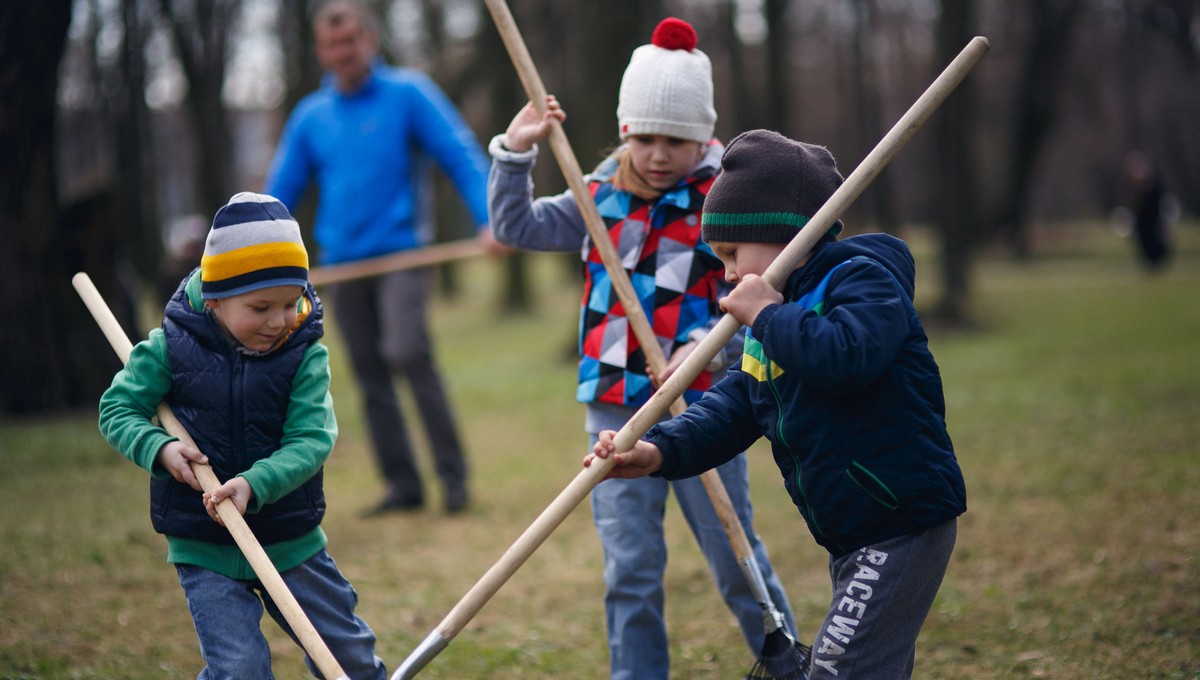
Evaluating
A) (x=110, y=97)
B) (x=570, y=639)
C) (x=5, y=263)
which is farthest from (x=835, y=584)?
(x=110, y=97)

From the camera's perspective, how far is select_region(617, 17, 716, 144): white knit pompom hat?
3.41 m

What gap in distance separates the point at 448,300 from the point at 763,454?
651 inches

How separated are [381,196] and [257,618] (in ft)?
12.0

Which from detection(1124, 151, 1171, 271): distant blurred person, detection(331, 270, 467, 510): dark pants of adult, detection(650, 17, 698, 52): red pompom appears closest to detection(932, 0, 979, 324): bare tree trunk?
detection(1124, 151, 1171, 271): distant blurred person

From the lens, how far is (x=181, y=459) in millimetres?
2773

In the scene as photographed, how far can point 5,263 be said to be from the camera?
842 cm

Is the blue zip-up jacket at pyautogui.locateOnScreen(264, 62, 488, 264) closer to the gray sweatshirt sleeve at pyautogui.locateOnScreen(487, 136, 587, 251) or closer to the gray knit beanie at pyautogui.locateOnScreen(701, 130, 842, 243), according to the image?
the gray sweatshirt sleeve at pyautogui.locateOnScreen(487, 136, 587, 251)

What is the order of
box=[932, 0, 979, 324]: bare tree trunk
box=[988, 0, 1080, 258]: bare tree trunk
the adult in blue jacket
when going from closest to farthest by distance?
the adult in blue jacket, box=[932, 0, 979, 324]: bare tree trunk, box=[988, 0, 1080, 258]: bare tree trunk

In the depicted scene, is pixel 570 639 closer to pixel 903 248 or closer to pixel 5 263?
pixel 903 248

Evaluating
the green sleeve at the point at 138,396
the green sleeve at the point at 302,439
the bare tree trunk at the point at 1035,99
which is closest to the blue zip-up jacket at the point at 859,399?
the green sleeve at the point at 302,439

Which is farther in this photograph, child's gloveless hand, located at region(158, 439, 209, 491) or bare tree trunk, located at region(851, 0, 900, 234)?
bare tree trunk, located at region(851, 0, 900, 234)

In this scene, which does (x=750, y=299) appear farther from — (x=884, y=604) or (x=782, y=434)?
(x=884, y=604)

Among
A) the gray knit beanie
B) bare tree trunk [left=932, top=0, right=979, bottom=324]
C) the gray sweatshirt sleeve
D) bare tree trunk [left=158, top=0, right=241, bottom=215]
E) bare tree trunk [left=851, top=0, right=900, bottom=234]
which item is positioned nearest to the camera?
the gray knit beanie

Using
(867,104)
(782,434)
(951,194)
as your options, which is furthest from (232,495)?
(867,104)
